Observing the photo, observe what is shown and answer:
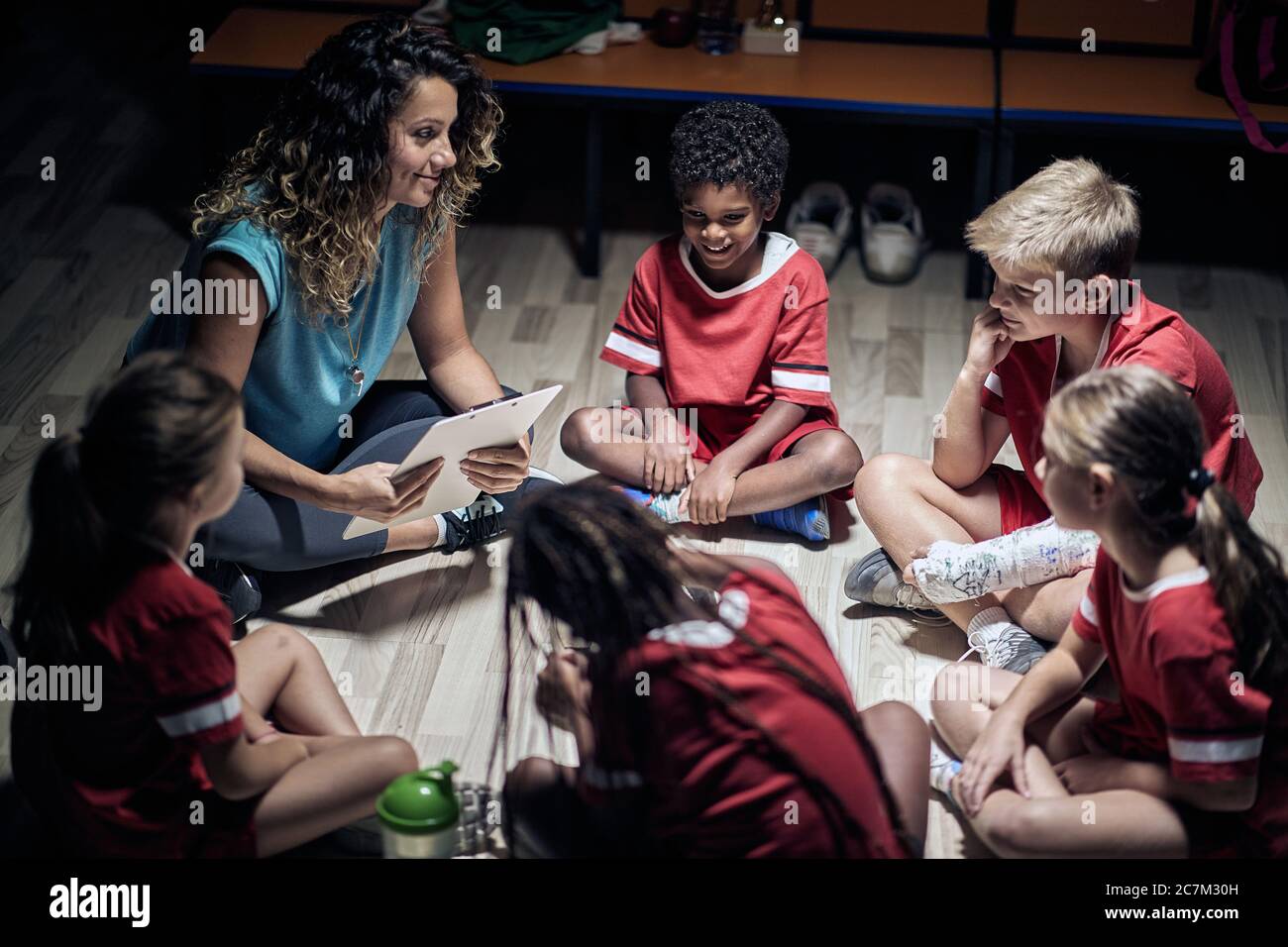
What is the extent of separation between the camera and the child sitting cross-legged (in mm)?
2672

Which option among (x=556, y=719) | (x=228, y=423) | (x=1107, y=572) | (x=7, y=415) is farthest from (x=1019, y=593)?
(x=7, y=415)

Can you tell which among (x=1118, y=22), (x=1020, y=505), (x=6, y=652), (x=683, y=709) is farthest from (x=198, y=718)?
(x=1118, y=22)

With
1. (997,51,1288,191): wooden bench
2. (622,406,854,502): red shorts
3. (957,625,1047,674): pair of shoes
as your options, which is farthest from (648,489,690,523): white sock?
(997,51,1288,191): wooden bench

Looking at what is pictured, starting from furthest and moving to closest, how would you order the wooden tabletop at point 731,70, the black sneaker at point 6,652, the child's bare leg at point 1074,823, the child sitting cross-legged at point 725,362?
the wooden tabletop at point 731,70 < the child sitting cross-legged at point 725,362 < the black sneaker at point 6,652 < the child's bare leg at point 1074,823

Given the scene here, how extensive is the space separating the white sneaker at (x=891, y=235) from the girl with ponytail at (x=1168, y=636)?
1836mm

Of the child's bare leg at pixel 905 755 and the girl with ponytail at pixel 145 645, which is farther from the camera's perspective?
the child's bare leg at pixel 905 755

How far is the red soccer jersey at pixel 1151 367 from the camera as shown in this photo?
2232mm

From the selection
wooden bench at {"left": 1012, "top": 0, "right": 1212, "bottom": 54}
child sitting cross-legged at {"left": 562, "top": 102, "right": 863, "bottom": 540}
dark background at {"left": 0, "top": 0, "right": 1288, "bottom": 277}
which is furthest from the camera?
dark background at {"left": 0, "top": 0, "right": 1288, "bottom": 277}

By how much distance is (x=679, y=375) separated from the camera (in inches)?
111

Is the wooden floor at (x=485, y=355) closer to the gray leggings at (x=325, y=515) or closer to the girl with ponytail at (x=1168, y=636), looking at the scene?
the gray leggings at (x=325, y=515)

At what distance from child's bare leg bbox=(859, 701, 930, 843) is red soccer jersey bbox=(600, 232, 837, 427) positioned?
2.67 feet

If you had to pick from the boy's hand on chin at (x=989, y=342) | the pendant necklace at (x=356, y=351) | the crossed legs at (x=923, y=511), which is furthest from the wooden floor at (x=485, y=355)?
the boy's hand on chin at (x=989, y=342)

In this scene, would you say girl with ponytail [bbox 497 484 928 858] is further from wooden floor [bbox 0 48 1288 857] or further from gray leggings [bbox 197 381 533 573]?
gray leggings [bbox 197 381 533 573]
